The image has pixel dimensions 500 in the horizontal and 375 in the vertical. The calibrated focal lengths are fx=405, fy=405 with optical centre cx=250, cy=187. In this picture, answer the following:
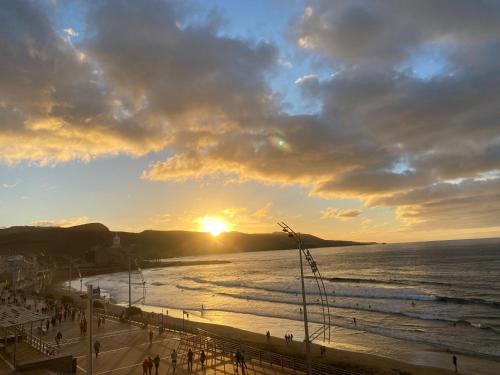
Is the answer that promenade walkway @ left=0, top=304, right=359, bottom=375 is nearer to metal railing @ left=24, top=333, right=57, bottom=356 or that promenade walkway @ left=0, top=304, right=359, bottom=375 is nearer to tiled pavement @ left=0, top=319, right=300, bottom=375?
tiled pavement @ left=0, top=319, right=300, bottom=375

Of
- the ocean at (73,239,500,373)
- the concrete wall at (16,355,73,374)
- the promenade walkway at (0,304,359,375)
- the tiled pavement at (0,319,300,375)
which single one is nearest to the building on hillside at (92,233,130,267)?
the ocean at (73,239,500,373)

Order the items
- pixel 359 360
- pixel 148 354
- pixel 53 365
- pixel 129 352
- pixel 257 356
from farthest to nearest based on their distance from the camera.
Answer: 1. pixel 359 360
2. pixel 129 352
3. pixel 148 354
4. pixel 257 356
5. pixel 53 365

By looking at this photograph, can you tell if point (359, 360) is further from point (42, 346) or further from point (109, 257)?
point (109, 257)

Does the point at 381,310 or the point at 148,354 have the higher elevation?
the point at 148,354

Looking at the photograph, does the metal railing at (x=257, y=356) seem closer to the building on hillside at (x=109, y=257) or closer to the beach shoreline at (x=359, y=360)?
the beach shoreline at (x=359, y=360)

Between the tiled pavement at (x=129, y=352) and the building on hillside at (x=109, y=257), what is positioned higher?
the building on hillside at (x=109, y=257)

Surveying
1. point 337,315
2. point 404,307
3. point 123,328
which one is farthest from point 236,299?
point 123,328

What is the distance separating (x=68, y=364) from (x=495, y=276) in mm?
83203

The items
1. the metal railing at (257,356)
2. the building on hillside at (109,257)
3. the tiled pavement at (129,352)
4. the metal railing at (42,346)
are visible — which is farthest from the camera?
the building on hillside at (109,257)

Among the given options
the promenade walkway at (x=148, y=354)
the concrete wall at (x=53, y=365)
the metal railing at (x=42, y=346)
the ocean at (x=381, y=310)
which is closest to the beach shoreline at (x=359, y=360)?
the ocean at (x=381, y=310)

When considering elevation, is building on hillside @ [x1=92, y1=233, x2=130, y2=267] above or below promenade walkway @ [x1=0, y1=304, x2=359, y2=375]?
above

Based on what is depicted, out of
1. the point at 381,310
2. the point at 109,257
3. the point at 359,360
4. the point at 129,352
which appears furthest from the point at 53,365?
the point at 109,257

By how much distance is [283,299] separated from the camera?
62.1m

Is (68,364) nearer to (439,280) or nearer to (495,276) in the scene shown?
(439,280)
